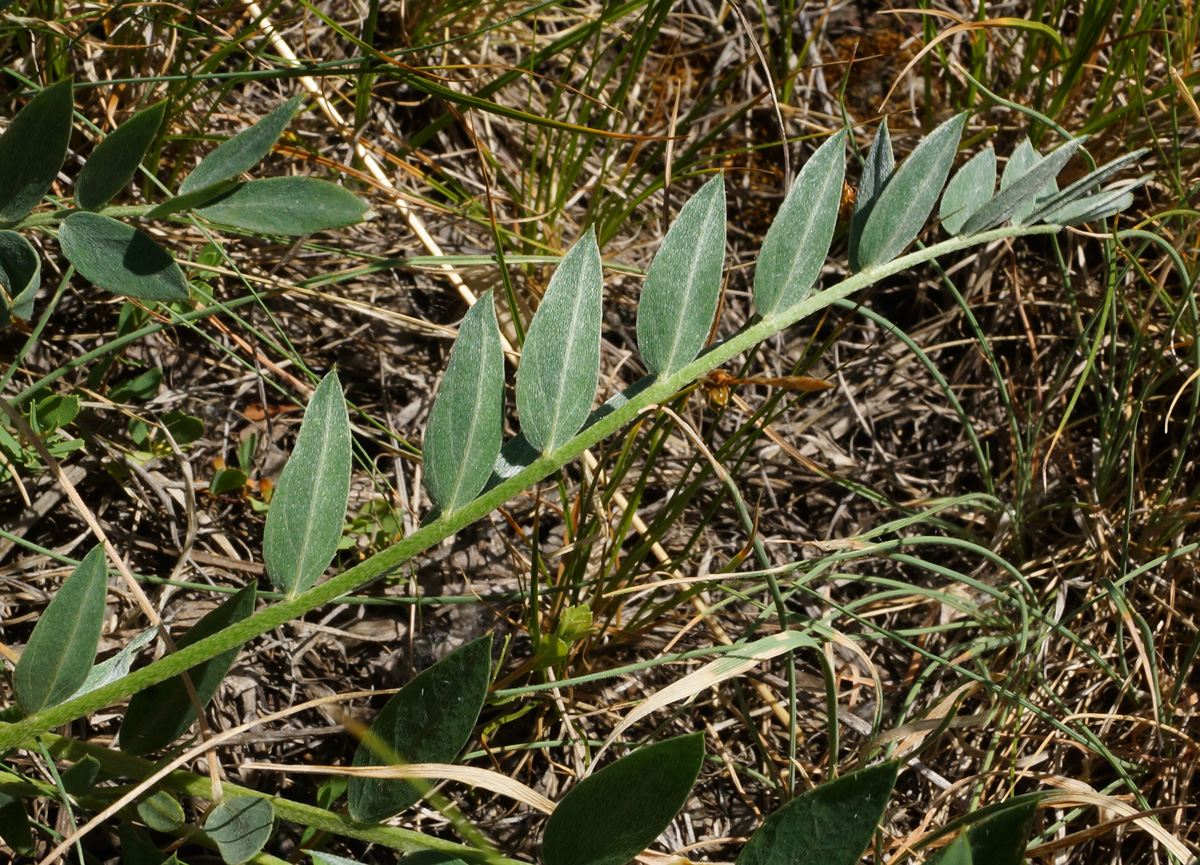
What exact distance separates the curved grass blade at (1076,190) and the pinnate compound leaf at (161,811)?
1035 mm

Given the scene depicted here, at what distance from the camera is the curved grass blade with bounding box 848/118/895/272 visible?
918mm

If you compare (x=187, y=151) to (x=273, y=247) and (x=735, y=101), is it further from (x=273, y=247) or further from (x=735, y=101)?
→ (x=735, y=101)

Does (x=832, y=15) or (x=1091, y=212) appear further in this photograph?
(x=832, y=15)

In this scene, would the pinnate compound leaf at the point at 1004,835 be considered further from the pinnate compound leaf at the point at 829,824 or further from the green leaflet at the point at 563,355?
the green leaflet at the point at 563,355

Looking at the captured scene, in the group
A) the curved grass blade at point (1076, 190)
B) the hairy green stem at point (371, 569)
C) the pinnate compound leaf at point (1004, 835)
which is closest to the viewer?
the pinnate compound leaf at point (1004, 835)

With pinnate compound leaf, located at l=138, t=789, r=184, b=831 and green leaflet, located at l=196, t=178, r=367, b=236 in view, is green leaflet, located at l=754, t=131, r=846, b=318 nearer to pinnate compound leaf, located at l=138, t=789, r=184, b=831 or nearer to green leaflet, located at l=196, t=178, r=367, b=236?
green leaflet, located at l=196, t=178, r=367, b=236

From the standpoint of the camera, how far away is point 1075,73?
5.54 ft

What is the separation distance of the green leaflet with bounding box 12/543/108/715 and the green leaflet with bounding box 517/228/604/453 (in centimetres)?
43

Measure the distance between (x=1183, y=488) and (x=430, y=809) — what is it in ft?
4.43

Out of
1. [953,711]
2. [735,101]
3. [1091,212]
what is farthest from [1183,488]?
[735,101]

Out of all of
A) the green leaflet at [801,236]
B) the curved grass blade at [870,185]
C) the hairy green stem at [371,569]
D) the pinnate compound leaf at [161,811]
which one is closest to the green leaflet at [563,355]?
the hairy green stem at [371,569]

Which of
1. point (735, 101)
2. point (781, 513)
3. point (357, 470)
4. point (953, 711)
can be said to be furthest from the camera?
point (735, 101)

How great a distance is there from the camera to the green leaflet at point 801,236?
34.3 inches

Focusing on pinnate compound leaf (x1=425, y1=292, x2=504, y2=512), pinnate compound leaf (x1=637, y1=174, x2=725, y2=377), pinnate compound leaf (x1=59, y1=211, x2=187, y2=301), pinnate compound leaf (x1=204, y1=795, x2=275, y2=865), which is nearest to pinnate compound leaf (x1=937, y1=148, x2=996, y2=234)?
pinnate compound leaf (x1=637, y1=174, x2=725, y2=377)
